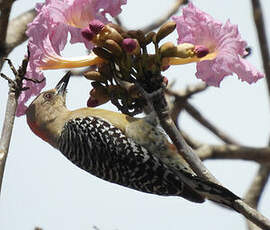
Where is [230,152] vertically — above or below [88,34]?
below

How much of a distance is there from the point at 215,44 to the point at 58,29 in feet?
3.20

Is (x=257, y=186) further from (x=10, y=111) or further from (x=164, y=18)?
(x=10, y=111)

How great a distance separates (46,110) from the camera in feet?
19.6

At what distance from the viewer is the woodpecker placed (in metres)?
4.81

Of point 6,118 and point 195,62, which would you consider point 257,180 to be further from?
point 6,118

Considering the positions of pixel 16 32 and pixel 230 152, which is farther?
pixel 230 152

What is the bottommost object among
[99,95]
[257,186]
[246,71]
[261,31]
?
[257,186]

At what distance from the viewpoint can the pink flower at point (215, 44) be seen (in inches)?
144

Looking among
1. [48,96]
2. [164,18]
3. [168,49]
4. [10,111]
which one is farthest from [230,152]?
[10,111]

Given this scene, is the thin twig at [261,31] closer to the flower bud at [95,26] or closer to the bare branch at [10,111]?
the flower bud at [95,26]

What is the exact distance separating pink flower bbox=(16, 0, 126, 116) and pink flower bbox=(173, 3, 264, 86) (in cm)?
44

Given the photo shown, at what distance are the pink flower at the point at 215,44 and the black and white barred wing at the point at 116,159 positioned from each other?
3.79ft

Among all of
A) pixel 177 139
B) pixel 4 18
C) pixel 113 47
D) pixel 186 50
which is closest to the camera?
pixel 177 139

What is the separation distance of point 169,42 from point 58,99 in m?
2.56
